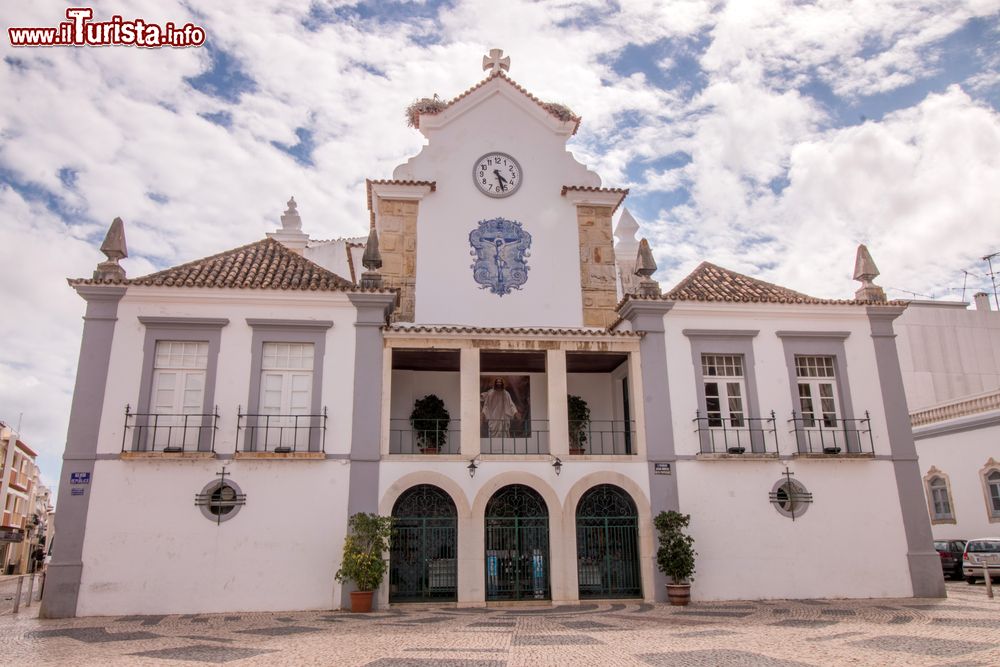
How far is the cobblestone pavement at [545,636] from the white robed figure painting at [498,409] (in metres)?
4.56

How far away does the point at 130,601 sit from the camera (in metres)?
14.2

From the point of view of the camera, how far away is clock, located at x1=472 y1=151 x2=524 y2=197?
19.9 metres

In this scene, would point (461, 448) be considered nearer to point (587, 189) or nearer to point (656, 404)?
point (656, 404)

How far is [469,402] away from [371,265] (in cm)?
384

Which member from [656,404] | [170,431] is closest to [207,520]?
[170,431]

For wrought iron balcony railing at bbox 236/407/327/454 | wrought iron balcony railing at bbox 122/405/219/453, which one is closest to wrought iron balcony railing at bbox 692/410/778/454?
wrought iron balcony railing at bbox 236/407/327/454

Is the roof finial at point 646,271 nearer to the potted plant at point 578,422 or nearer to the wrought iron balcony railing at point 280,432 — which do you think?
the potted plant at point 578,422

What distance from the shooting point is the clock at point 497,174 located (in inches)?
783

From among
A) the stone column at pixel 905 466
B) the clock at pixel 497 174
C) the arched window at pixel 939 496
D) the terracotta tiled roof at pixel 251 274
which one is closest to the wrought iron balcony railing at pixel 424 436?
the terracotta tiled roof at pixel 251 274

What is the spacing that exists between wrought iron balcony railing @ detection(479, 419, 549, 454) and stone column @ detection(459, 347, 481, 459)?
5.64 feet

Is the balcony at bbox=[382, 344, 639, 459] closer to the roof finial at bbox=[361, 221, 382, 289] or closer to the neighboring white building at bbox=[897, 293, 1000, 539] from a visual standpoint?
the roof finial at bbox=[361, 221, 382, 289]

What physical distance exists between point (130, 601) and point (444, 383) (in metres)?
8.17

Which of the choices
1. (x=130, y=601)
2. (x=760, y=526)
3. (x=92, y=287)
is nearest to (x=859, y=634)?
(x=760, y=526)

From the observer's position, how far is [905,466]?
1673 centimetres
